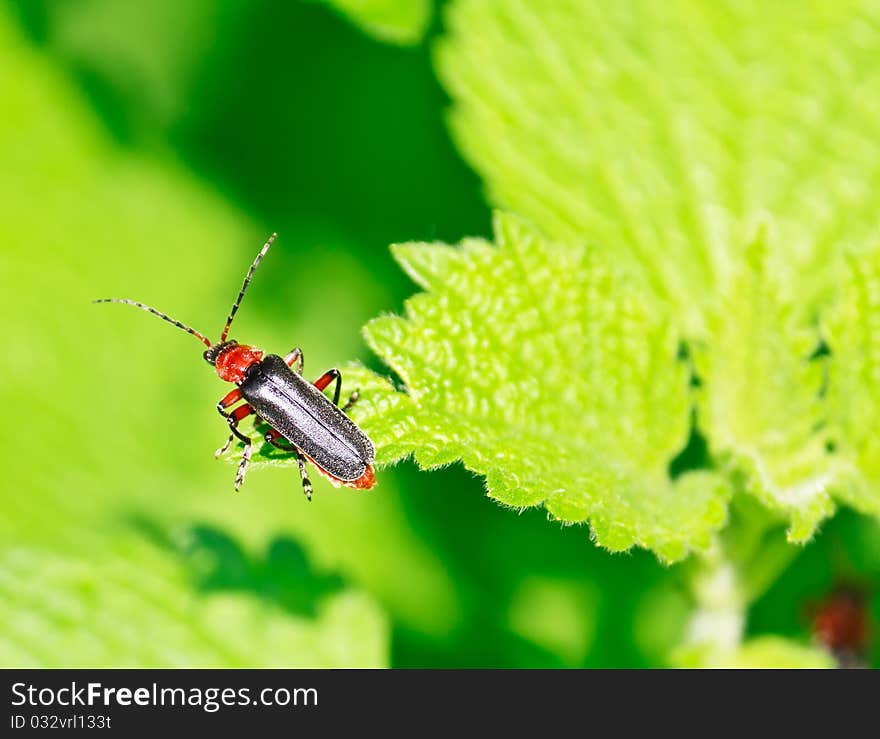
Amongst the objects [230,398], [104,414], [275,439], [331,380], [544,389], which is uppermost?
[104,414]

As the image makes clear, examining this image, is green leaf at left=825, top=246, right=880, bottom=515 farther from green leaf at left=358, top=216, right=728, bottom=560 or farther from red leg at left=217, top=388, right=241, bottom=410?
red leg at left=217, top=388, right=241, bottom=410

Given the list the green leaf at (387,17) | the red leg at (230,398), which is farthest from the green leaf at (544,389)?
the green leaf at (387,17)

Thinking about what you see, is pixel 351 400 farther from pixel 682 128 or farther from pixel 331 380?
pixel 682 128

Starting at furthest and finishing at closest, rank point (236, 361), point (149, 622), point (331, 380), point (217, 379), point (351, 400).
Answer: point (217, 379), point (236, 361), point (149, 622), point (331, 380), point (351, 400)

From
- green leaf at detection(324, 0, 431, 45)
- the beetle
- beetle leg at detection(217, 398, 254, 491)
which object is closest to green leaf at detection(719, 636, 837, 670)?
the beetle

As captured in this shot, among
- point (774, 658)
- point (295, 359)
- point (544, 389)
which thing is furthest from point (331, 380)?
point (774, 658)

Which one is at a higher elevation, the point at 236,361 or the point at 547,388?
the point at 236,361

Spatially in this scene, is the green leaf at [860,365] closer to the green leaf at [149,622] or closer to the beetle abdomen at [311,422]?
the beetle abdomen at [311,422]
